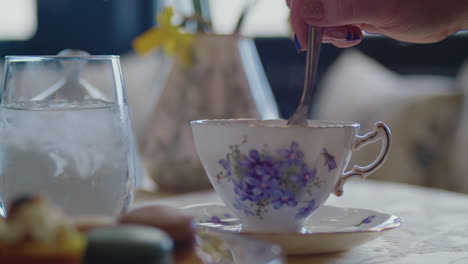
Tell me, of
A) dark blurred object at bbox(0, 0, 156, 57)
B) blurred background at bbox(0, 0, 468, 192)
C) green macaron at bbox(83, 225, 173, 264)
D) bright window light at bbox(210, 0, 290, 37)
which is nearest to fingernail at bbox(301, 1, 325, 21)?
blurred background at bbox(0, 0, 468, 192)

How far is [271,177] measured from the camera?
1.62 feet

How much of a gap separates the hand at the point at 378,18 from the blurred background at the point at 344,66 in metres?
0.16

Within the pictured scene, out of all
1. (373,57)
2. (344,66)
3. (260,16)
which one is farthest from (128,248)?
(260,16)

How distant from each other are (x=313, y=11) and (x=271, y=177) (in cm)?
20

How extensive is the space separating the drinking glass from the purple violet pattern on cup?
0.09m

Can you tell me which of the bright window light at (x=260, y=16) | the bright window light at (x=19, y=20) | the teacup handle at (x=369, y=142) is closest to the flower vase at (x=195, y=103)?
the teacup handle at (x=369, y=142)

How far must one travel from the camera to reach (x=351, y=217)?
0.58 m

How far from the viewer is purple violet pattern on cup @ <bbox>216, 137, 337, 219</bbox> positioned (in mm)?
491

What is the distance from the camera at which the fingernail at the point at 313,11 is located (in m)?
0.61

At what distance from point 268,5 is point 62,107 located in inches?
91.0

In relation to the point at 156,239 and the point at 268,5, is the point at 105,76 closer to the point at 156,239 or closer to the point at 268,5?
the point at 156,239

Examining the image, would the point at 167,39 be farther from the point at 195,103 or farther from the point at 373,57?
the point at 373,57

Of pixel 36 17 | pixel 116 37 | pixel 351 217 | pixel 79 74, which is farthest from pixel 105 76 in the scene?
pixel 36 17

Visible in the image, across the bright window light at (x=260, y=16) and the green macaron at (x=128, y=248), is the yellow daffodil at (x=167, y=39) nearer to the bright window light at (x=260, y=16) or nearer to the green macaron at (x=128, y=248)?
the green macaron at (x=128, y=248)
